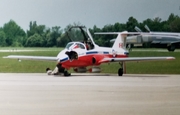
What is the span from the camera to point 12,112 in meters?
5.07

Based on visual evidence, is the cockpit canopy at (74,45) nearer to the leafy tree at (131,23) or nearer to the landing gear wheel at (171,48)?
the leafy tree at (131,23)

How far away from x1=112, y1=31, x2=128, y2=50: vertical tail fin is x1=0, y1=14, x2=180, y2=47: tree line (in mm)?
159

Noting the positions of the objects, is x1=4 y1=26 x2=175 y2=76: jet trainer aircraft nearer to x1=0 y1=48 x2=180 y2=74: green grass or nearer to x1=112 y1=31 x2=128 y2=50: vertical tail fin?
x1=112 y1=31 x2=128 y2=50: vertical tail fin

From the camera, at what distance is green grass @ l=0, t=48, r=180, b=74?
11.4 meters

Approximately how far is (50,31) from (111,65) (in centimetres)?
185

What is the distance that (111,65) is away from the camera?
12.0 m

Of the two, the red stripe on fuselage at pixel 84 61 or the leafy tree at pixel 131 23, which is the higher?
the leafy tree at pixel 131 23

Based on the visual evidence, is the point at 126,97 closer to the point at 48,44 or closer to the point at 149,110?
the point at 149,110

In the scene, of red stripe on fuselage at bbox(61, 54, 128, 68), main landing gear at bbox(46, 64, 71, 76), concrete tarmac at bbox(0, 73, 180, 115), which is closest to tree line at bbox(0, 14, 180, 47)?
red stripe on fuselage at bbox(61, 54, 128, 68)

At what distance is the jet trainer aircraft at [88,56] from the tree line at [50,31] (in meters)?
0.26

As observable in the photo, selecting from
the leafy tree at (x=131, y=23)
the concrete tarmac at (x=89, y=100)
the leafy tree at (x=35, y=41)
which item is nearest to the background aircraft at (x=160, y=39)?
the leafy tree at (x=131, y=23)

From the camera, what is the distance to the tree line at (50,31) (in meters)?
10.9

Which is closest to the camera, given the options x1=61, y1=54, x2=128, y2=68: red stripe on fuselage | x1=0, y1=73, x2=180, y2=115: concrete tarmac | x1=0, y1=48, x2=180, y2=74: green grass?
x1=0, y1=73, x2=180, y2=115: concrete tarmac

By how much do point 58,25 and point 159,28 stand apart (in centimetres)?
228
